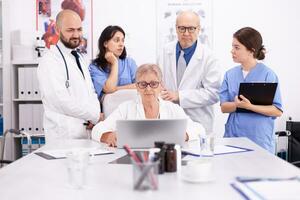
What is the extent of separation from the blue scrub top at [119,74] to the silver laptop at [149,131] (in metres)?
1.02

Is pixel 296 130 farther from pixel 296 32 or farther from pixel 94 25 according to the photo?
pixel 94 25

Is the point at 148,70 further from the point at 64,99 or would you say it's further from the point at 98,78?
the point at 98,78

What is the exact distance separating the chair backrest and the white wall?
1789 mm

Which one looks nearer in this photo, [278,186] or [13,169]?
[278,186]

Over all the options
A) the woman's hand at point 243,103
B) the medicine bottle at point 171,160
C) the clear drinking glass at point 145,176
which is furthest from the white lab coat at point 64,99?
the clear drinking glass at point 145,176

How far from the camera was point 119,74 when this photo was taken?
3018 millimetres

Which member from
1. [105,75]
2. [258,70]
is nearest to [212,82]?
[258,70]

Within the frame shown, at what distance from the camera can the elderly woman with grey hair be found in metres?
2.27

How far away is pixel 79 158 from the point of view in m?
1.36

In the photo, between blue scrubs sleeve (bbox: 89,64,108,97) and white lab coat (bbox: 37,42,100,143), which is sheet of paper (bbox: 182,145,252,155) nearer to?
white lab coat (bbox: 37,42,100,143)

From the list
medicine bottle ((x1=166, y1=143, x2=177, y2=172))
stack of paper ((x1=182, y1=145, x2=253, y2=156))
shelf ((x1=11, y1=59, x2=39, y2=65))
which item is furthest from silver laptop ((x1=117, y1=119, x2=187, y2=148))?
shelf ((x1=11, y1=59, x2=39, y2=65))

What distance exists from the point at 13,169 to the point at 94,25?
3.03m

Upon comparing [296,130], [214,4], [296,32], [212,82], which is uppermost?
[214,4]

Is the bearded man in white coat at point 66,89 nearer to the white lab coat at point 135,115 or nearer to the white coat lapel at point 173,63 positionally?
the white lab coat at point 135,115
